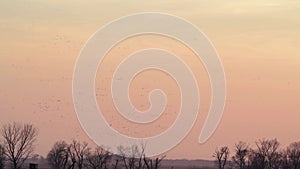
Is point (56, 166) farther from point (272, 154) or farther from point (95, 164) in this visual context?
point (272, 154)

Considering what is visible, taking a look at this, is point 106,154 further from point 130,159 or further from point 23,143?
point 23,143

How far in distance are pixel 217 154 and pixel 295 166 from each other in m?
15.8

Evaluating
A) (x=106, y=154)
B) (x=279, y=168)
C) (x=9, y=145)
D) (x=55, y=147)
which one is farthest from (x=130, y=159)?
(x=279, y=168)

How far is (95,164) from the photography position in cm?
14175

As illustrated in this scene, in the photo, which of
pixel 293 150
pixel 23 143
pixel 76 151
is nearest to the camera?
pixel 23 143

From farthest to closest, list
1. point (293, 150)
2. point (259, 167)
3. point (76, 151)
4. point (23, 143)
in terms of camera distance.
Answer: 1. point (293, 150)
2. point (259, 167)
3. point (76, 151)
4. point (23, 143)

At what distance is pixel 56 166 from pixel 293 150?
60391 millimetres

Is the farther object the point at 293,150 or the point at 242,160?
the point at 293,150

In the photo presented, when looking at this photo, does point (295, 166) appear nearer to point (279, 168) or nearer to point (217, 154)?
point (279, 168)

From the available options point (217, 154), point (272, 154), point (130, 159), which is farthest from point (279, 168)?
point (130, 159)

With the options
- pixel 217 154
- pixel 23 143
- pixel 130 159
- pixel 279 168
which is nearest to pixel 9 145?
pixel 23 143

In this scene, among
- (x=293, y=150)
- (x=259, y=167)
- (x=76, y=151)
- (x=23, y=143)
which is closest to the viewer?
(x=23, y=143)

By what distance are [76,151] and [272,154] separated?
142 feet

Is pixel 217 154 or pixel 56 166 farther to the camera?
pixel 217 154
